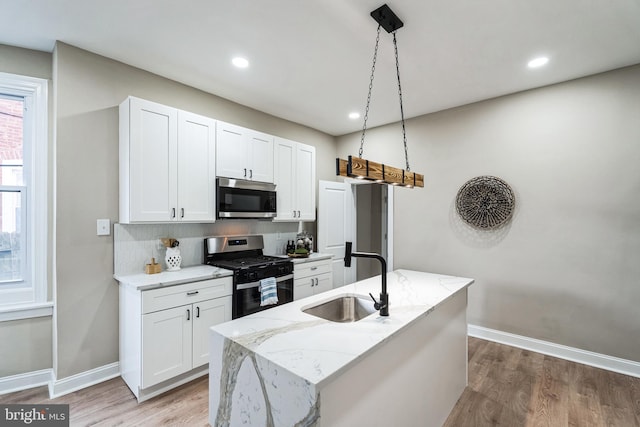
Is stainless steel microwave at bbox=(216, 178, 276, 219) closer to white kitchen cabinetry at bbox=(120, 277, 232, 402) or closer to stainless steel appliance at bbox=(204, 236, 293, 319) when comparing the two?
stainless steel appliance at bbox=(204, 236, 293, 319)

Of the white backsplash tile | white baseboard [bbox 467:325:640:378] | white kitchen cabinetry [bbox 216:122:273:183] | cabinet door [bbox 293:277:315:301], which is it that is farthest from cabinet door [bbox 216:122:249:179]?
white baseboard [bbox 467:325:640:378]

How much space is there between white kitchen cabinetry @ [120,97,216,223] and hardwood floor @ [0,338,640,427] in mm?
1418

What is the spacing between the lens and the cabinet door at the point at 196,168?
2.79 meters

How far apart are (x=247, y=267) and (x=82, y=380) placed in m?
1.58

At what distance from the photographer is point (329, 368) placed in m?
1.07

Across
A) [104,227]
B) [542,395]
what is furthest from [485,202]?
[104,227]

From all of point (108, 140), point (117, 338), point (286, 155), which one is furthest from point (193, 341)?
point (286, 155)

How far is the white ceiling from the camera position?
1.99 meters

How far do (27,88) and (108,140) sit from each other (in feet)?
2.37

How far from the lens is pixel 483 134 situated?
3.55 m

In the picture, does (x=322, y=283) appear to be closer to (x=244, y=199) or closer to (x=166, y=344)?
(x=244, y=199)

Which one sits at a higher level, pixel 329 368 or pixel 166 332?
pixel 329 368

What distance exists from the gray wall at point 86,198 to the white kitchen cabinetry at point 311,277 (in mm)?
1761

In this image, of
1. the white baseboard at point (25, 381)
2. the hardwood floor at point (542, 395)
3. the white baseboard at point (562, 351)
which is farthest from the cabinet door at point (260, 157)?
the white baseboard at point (562, 351)
